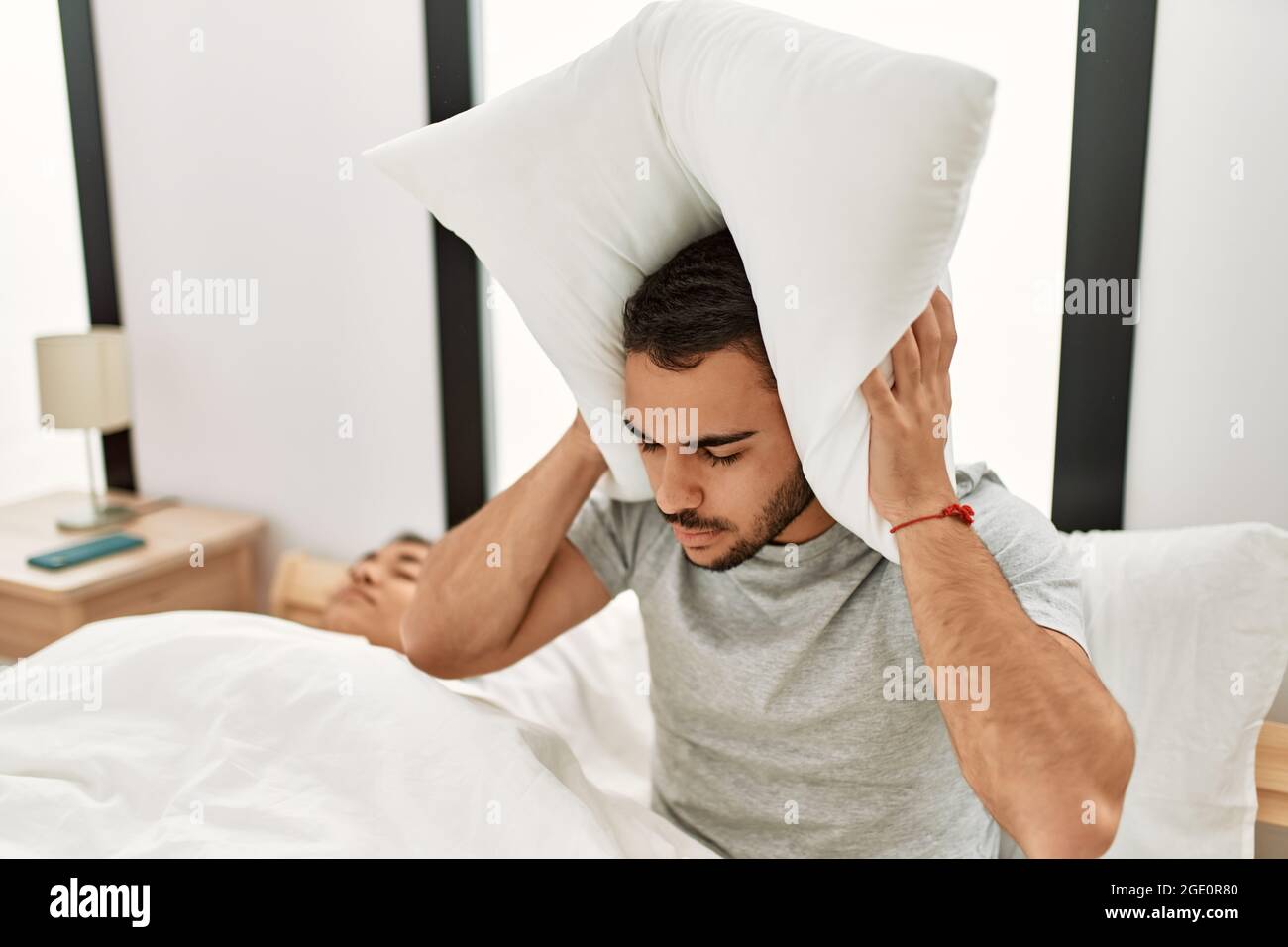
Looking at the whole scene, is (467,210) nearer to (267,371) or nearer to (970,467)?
(970,467)

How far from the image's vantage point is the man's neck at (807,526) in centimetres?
93

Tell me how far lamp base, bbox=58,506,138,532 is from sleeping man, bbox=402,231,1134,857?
3.03 ft

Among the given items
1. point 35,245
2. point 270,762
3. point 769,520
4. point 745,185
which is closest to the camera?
point 745,185

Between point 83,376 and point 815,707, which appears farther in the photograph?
point 83,376

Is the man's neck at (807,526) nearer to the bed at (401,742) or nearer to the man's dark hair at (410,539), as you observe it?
the bed at (401,742)

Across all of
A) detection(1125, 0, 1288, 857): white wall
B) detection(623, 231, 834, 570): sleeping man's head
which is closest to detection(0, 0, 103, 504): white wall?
detection(623, 231, 834, 570): sleeping man's head

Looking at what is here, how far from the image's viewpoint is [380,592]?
157cm

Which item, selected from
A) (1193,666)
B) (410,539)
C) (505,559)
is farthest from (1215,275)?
(410,539)

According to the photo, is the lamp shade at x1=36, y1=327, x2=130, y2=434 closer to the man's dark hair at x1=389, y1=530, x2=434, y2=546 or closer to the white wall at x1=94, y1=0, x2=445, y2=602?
the white wall at x1=94, y1=0, x2=445, y2=602

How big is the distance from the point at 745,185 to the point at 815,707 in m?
0.51

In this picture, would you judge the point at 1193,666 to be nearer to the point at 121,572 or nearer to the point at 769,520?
the point at 769,520

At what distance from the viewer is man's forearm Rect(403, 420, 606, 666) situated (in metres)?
1.03

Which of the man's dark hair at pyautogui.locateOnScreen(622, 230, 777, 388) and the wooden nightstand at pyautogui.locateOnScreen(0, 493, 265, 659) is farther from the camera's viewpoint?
the wooden nightstand at pyautogui.locateOnScreen(0, 493, 265, 659)

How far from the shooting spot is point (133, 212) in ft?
5.06
